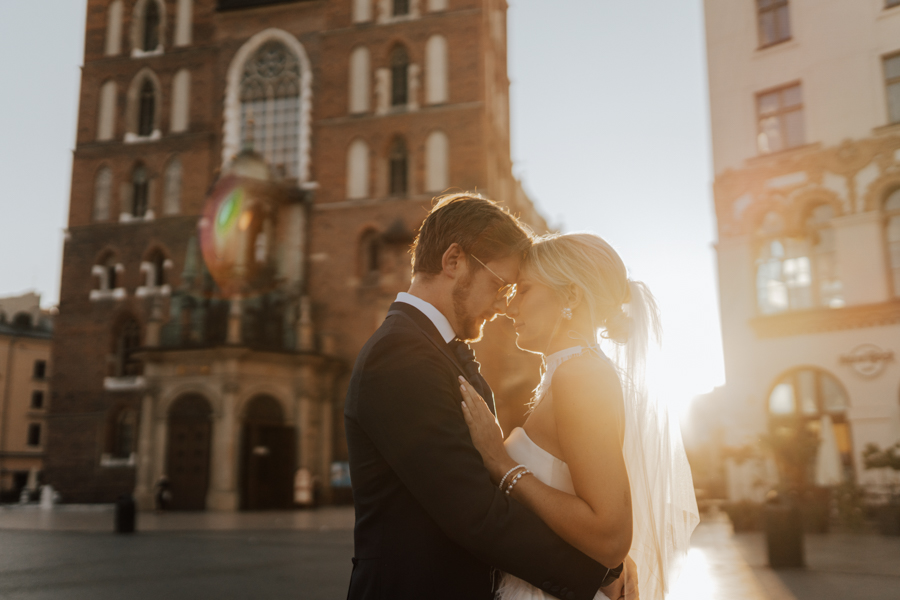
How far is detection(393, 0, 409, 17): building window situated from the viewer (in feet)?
106

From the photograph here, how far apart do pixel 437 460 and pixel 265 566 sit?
393 inches

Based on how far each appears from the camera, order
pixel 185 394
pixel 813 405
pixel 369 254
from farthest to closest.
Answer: pixel 369 254, pixel 185 394, pixel 813 405

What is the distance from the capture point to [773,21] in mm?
21453

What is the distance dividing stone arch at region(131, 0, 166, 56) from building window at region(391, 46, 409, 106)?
11.4m

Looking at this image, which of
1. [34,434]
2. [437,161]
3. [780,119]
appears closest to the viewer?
[780,119]

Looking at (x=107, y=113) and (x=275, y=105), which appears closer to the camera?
(x=275, y=105)

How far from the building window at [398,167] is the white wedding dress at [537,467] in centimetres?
2924

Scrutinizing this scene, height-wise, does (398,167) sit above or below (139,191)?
above

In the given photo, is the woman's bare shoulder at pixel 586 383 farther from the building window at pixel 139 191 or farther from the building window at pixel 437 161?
the building window at pixel 139 191

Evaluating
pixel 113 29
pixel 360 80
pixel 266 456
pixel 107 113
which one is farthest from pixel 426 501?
pixel 113 29

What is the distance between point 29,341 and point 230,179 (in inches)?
1535

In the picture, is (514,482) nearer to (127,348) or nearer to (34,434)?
(127,348)

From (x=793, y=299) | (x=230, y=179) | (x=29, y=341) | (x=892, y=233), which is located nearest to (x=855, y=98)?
(x=892, y=233)

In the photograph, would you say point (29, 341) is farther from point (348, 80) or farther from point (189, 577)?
point (189, 577)
